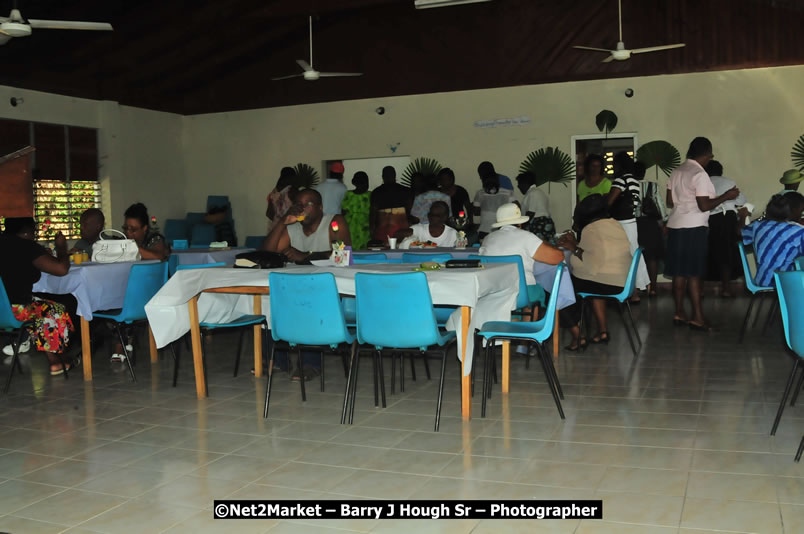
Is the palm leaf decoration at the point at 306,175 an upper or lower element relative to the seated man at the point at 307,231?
upper

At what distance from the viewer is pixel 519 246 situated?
16.4ft

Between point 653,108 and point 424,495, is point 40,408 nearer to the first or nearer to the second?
point 424,495

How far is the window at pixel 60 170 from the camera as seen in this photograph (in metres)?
10.2

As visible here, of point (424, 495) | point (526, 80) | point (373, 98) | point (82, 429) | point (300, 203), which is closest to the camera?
point (424, 495)

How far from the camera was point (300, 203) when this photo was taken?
534 cm

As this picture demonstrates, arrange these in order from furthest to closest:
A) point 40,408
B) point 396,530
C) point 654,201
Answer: point 654,201 < point 40,408 < point 396,530

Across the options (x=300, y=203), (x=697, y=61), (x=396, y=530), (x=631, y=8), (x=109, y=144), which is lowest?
(x=396, y=530)

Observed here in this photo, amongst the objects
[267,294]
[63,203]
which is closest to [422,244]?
[267,294]

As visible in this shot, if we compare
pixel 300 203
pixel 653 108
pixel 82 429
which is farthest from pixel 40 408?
pixel 653 108

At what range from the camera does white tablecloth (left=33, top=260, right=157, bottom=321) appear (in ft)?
16.7

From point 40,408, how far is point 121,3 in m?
6.21

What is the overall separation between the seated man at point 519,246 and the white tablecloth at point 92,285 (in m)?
2.48

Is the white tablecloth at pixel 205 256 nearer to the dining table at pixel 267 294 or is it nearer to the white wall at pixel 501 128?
the dining table at pixel 267 294

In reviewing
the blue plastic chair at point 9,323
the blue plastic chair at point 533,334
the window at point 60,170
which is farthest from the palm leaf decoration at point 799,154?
the window at point 60,170
